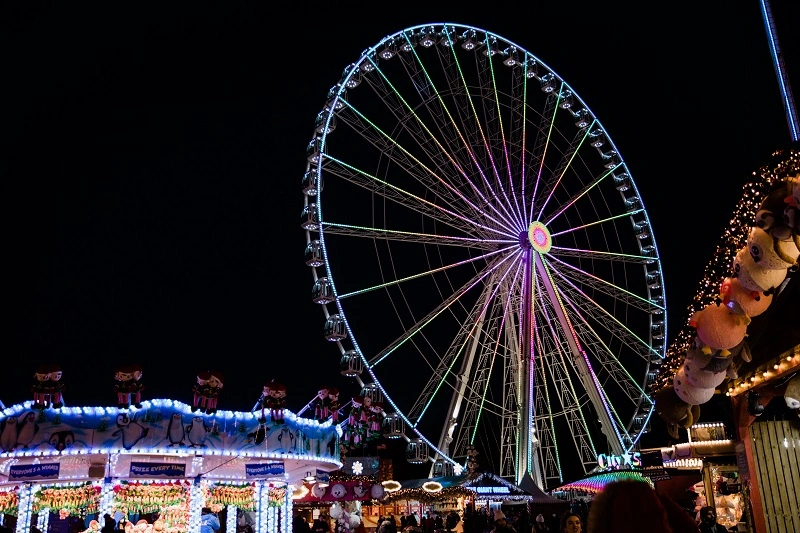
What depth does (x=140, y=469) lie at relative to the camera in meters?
14.2

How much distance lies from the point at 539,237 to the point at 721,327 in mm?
14546

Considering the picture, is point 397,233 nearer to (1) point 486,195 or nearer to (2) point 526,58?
(1) point 486,195

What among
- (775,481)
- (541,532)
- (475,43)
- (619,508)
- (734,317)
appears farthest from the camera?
(475,43)

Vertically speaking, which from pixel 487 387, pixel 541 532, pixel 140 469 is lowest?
pixel 541 532

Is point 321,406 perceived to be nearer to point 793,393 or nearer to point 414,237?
point 414,237

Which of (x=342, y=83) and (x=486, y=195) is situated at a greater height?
(x=342, y=83)

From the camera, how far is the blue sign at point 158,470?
1420cm

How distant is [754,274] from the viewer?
5.01 metres

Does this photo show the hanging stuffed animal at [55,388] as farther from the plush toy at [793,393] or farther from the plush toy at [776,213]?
the plush toy at [776,213]

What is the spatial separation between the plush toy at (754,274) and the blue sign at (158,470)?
1216cm

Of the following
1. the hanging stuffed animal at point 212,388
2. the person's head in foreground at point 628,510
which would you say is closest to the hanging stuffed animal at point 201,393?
the hanging stuffed animal at point 212,388

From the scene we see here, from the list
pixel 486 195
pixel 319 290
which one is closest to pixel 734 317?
pixel 319 290

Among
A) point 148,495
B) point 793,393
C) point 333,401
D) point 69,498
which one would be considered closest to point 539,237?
point 333,401

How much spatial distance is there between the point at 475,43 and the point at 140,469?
14.8 m
